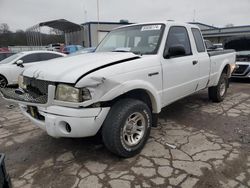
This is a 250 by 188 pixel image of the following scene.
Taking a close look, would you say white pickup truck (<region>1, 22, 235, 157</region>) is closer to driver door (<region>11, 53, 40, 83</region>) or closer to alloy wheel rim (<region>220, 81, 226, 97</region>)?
alloy wheel rim (<region>220, 81, 226, 97</region>)

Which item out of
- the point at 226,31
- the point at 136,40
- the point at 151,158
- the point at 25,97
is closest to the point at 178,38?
the point at 136,40

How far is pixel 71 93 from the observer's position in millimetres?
2799

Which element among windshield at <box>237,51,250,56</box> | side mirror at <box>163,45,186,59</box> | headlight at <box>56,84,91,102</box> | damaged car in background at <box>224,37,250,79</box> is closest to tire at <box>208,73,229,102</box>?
side mirror at <box>163,45,186,59</box>

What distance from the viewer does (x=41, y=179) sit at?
2930mm

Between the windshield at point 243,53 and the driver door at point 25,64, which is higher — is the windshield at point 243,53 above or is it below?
above

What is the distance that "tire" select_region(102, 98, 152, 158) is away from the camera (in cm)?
304

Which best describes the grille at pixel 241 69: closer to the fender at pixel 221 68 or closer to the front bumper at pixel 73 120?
the fender at pixel 221 68

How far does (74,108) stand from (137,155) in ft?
4.09

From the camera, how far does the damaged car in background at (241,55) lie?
9.54 meters

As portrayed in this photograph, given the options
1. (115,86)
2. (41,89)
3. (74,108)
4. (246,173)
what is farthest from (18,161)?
(246,173)

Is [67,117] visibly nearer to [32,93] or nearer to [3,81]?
[32,93]

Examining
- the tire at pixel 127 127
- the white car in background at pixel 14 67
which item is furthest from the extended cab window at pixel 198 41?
the white car in background at pixel 14 67

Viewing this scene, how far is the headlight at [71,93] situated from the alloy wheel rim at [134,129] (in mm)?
748

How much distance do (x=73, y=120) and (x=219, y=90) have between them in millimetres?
4526
